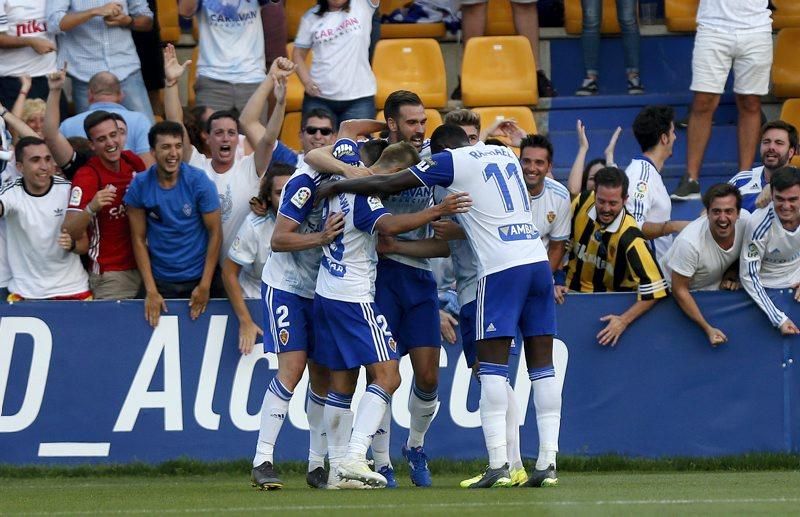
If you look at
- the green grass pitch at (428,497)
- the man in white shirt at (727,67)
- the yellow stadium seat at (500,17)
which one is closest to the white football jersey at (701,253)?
the green grass pitch at (428,497)

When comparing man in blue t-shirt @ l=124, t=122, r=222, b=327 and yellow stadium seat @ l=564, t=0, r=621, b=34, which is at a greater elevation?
yellow stadium seat @ l=564, t=0, r=621, b=34

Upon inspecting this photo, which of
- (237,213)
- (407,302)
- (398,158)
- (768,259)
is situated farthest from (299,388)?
(768,259)

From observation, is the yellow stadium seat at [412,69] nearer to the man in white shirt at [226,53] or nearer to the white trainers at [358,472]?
the man in white shirt at [226,53]

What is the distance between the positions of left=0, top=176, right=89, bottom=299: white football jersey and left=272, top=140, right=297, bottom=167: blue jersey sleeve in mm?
1617

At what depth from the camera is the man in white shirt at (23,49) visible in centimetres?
1366

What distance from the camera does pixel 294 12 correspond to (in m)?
16.0

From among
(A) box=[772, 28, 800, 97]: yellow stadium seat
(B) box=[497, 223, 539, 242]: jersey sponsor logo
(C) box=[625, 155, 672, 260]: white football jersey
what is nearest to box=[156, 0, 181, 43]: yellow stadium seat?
(C) box=[625, 155, 672, 260]: white football jersey

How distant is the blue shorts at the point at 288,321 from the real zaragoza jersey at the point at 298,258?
0.05 metres

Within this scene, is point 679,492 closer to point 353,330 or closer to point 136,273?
point 353,330

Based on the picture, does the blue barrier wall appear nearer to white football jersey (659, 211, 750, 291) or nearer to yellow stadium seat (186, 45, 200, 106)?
white football jersey (659, 211, 750, 291)

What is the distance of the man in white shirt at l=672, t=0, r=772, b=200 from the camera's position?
551 inches

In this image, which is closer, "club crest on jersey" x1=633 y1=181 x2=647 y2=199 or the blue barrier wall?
the blue barrier wall

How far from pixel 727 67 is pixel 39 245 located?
6.60 m

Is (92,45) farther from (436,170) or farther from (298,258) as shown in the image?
(436,170)
